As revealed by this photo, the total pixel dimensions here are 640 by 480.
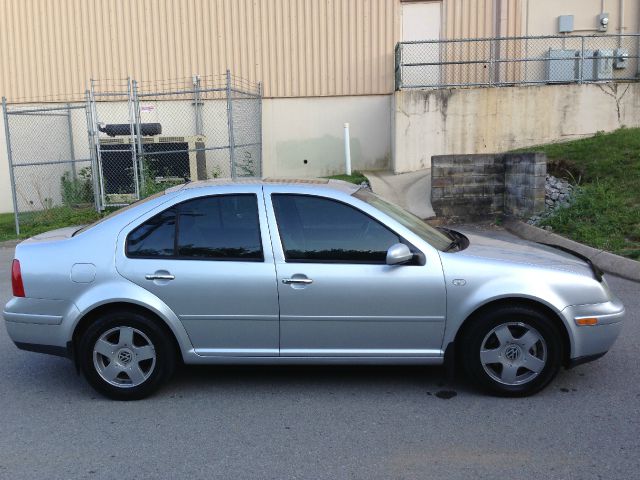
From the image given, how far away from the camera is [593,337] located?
454cm

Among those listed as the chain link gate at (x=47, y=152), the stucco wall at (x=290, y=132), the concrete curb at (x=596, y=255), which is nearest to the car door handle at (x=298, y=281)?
the concrete curb at (x=596, y=255)

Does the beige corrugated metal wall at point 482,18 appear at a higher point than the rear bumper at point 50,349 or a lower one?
higher

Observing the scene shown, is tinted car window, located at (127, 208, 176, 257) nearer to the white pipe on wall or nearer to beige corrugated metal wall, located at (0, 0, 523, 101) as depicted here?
the white pipe on wall

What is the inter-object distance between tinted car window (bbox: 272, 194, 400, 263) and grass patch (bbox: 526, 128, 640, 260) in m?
5.36

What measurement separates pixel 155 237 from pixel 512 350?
2608 mm

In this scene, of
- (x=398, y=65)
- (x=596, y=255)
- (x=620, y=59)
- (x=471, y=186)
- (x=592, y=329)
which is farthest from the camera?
(x=620, y=59)

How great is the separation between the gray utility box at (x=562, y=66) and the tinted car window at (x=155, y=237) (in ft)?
46.3

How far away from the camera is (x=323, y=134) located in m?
17.6

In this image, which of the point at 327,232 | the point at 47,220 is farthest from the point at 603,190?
the point at 47,220

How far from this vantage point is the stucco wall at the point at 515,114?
49.7ft

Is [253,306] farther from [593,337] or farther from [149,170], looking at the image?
[149,170]

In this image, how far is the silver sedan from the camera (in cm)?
448

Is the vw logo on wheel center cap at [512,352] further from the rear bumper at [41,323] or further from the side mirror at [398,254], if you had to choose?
the rear bumper at [41,323]

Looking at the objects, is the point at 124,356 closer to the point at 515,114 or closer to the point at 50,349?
the point at 50,349
